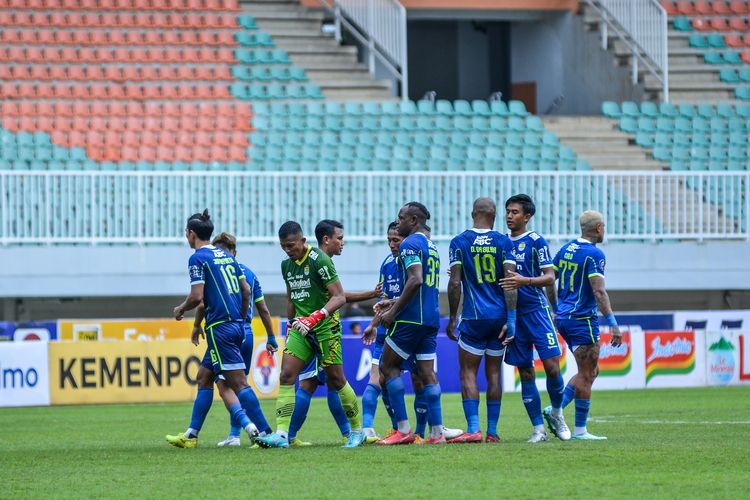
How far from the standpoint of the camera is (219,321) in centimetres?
1202

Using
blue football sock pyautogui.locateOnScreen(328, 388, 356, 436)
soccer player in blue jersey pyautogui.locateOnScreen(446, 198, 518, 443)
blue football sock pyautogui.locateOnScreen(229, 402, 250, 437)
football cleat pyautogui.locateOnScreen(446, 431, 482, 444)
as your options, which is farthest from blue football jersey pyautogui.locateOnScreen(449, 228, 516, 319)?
blue football sock pyautogui.locateOnScreen(229, 402, 250, 437)

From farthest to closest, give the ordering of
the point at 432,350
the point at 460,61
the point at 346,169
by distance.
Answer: the point at 460,61, the point at 346,169, the point at 432,350

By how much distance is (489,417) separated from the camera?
39.7ft

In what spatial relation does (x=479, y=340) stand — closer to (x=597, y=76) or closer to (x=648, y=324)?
(x=648, y=324)

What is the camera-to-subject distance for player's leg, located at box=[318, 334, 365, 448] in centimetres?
1191

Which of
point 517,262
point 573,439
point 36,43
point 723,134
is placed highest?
point 36,43

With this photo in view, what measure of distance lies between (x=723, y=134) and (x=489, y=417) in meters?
18.9

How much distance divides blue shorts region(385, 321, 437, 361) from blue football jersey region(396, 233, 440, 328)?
0.18 ft

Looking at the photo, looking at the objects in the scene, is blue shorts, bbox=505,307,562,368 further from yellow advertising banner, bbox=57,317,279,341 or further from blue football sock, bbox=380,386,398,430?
yellow advertising banner, bbox=57,317,279,341

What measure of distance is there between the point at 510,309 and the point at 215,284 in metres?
2.61

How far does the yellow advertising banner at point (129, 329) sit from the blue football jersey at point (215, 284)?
33.8 ft

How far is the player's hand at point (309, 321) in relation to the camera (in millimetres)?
11609

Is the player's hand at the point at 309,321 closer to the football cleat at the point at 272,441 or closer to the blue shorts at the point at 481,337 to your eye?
the football cleat at the point at 272,441

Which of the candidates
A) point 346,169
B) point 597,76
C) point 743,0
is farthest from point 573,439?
point 743,0
